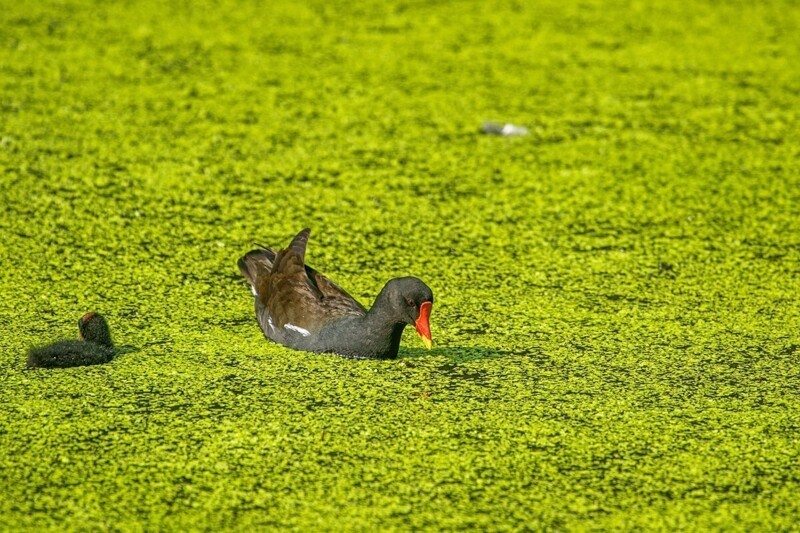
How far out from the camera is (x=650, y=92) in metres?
5.04

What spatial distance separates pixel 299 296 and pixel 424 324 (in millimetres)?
369

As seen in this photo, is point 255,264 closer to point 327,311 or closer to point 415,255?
point 327,311

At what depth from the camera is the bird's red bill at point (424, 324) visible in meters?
3.11

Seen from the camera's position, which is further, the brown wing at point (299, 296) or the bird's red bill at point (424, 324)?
the brown wing at point (299, 296)

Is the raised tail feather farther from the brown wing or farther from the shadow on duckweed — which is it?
the shadow on duckweed

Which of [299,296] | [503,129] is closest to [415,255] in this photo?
[299,296]

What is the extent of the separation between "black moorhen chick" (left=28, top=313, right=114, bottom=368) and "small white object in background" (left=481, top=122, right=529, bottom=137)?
1959 mm

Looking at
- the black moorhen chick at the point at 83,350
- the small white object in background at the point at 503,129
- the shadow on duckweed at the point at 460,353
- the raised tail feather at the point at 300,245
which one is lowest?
the shadow on duckweed at the point at 460,353

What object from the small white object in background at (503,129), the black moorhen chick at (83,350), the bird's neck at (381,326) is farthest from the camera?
the small white object in background at (503,129)

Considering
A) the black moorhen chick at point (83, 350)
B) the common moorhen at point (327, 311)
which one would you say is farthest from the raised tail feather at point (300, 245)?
the black moorhen chick at point (83, 350)

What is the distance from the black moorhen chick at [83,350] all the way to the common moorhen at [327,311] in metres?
0.42

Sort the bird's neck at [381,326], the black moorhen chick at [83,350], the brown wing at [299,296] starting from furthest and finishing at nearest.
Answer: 1. the brown wing at [299,296]
2. the bird's neck at [381,326]
3. the black moorhen chick at [83,350]

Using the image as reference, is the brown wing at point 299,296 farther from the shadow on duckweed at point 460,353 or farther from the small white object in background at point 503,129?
the small white object in background at point 503,129

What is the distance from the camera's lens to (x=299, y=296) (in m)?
3.29
